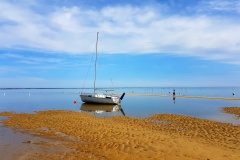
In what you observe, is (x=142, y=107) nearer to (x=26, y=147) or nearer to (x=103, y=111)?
(x=103, y=111)

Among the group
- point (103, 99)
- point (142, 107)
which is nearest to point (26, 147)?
point (142, 107)

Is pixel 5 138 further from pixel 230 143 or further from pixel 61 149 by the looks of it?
pixel 230 143

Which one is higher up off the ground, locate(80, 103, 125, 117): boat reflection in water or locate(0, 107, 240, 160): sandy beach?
locate(0, 107, 240, 160): sandy beach

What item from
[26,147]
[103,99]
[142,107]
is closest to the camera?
[26,147]

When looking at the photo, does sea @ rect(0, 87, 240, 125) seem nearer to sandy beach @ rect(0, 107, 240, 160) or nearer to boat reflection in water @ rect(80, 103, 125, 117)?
boat reflection in water @ rect(80, 103, 125, 117)

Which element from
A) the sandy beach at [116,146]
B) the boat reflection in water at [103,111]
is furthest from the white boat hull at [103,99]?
the sandy beach at [116,146]

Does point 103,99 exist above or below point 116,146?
above

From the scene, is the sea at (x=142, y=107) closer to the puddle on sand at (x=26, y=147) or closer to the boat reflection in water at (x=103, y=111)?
the boat reflection in water at (x=103, y=111)

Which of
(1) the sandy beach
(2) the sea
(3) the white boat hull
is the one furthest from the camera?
(3) the white boat hull

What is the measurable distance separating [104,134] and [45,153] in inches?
199

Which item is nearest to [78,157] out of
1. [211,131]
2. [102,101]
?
[211,131]

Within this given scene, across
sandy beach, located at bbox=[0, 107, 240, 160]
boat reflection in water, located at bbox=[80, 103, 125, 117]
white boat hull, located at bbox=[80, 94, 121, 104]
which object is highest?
white boat hull, located at bbox=[80, 94, 121, 104]

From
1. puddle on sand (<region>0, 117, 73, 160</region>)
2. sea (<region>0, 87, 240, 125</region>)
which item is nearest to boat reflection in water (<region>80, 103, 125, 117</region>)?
sea (<region>0, 87, 240, 125</region>)

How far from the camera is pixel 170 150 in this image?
1112 centimetres
